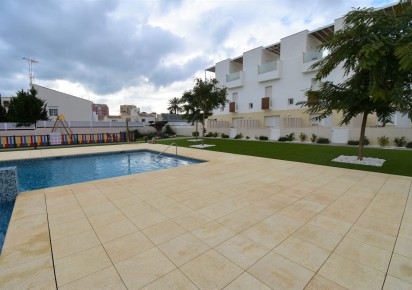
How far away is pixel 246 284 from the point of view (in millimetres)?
2246

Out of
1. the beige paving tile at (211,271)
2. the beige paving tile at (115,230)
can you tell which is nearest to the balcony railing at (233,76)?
the beige paving tile at (115,230)

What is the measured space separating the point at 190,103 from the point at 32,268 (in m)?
15.3

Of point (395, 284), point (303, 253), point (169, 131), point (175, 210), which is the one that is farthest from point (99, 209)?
point (169, 131)

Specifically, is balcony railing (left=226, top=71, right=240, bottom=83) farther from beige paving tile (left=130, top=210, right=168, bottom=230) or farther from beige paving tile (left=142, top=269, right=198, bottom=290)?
beige paving tile (left=142, top=269, right=198, bottom=290)

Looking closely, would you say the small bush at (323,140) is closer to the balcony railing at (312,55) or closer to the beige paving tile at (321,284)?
the balcony railing at (312,55)

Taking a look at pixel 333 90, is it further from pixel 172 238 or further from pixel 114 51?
pixel 114 51

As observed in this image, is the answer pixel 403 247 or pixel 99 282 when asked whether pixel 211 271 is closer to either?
pixel 99 282

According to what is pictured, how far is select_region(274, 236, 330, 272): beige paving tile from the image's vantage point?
260cm

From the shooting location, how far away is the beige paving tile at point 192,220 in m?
3.62

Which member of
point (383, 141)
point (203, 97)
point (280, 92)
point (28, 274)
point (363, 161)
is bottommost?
point (28, 274)

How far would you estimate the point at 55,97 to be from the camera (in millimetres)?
28953

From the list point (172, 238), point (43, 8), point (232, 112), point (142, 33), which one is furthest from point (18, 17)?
point (232, 112)

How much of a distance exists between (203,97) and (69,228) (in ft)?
43.9

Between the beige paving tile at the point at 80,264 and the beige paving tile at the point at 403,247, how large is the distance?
159 inches
